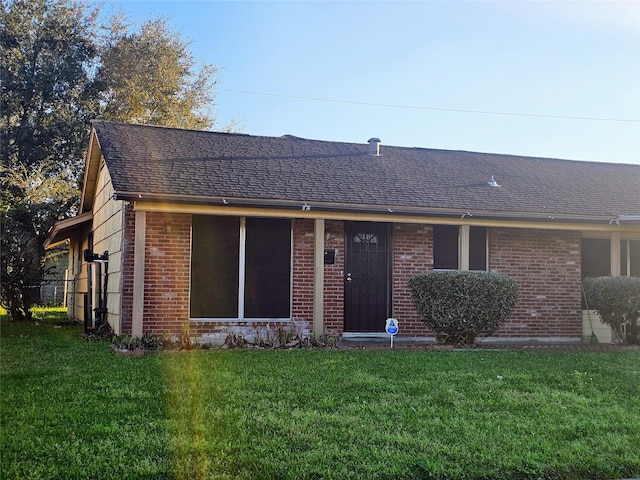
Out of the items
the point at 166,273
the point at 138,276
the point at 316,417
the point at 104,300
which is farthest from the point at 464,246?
the point at 104,300

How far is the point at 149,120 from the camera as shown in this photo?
87.5 ft

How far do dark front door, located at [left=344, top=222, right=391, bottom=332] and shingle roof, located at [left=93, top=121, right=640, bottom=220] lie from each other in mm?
750

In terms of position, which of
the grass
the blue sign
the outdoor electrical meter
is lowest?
the grass

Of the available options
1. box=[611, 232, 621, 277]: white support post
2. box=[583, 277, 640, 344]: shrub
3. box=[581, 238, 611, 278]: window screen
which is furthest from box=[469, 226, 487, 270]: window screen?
box=[611, 232, 621, 277]: white support post

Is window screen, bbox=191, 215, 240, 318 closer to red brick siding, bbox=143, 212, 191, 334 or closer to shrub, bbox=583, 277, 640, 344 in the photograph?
red brick siding, bbox=143, 212, 191, 334

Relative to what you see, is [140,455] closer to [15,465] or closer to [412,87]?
[15,465]

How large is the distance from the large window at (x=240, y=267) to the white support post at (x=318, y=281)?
62 centimetres

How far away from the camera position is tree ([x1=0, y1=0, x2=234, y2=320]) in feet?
72.7

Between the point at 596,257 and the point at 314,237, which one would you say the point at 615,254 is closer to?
the point at 596,257

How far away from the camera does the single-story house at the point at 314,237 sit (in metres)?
10.3

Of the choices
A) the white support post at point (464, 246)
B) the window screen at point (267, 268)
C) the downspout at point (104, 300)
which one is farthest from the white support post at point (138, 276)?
the white support post at point (464, 246)

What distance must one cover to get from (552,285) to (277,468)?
29.3 feet

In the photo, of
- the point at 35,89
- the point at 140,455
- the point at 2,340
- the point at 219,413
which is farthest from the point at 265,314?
the point at 35,89

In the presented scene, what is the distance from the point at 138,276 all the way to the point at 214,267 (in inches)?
52.4
